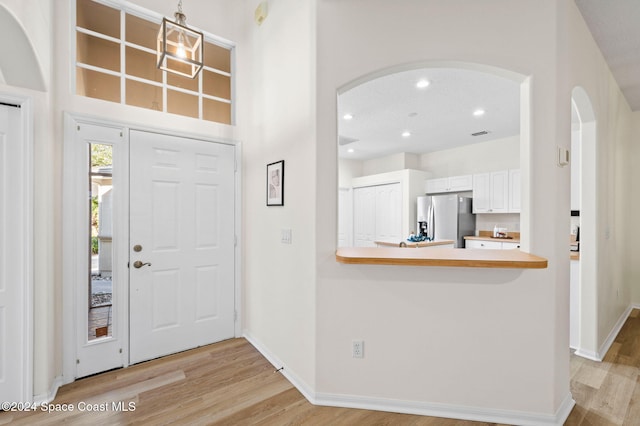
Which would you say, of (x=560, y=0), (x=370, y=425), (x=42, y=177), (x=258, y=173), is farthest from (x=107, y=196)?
(x=560, y=0)

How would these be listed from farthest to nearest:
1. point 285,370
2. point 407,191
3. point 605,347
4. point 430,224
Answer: point 407,191 → point 430,224 → point 605,347 → point 285,370

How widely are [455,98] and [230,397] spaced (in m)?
3.83

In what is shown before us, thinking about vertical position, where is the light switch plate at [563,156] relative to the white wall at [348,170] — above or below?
below

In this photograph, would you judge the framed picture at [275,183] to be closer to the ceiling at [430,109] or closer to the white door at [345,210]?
the ceiling at [430,109]

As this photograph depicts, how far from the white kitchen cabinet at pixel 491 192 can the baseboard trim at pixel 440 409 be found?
3820mm

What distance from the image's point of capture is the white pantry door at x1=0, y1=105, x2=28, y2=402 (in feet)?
6.26

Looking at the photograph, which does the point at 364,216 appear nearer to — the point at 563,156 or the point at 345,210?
the point at 345,210

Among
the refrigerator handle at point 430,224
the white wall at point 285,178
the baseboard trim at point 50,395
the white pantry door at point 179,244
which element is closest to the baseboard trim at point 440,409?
the white wall at point 285,178

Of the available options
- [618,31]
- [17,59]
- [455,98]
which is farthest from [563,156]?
[17,59]

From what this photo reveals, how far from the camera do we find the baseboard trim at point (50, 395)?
199 cm

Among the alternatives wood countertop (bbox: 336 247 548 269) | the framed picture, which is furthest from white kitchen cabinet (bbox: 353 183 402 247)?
wood countertop (bbox: 336 247 548 269)

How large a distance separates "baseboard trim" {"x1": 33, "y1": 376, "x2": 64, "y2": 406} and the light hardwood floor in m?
0.04

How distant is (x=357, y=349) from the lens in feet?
6.50

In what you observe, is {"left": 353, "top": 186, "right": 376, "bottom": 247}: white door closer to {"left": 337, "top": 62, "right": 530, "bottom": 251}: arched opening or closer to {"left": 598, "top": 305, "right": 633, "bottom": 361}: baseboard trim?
{"left": 337, "top": 62, "right": 530, "bottom": 251}: arched opening
